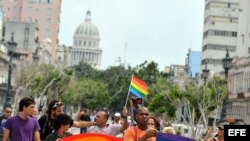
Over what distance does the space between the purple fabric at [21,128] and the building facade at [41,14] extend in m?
159

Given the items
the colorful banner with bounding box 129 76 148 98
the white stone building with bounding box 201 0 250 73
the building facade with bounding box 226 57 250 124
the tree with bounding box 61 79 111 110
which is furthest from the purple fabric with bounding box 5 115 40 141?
the tree with bounding box 61 79 111 110

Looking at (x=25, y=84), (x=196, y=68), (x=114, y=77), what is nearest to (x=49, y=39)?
(x=114, y=77)

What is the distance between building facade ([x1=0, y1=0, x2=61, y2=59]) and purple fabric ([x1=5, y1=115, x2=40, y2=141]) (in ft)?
523

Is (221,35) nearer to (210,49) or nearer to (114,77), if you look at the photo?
(210,49)

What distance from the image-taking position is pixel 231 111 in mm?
97000

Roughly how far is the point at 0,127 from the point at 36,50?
114m

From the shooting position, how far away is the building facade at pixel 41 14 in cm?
17238

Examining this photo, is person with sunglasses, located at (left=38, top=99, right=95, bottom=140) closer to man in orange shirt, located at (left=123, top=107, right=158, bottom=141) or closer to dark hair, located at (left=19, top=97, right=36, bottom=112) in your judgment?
dark hair, located at (left=19, top=97, right=36, bottom=112)

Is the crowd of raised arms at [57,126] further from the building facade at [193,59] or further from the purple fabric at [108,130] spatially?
the building facade at [193,59]

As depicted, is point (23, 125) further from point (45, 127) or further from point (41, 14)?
point (41, 14)

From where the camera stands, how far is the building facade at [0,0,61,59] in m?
172

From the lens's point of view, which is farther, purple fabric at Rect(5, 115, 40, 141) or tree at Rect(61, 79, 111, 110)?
tree at Rect(61, 79, 111, 110)

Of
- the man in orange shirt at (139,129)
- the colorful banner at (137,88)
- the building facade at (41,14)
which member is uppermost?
the building facade at (41,14)

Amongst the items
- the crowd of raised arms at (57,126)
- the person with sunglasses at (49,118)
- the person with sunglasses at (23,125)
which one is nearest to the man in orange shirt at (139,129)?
the crowd of raised arms at (57,126)
